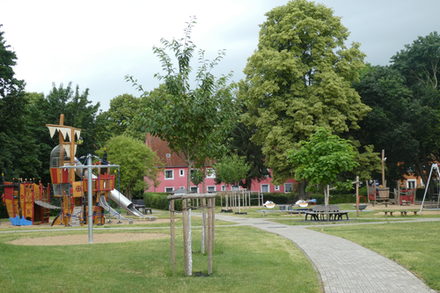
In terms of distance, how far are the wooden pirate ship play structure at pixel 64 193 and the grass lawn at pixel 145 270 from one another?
51.2 feet

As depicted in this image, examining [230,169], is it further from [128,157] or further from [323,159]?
[323,159]

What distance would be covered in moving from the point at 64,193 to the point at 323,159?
14.4 metres

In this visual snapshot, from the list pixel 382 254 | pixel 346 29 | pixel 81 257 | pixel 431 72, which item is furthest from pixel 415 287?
pixel 431 72

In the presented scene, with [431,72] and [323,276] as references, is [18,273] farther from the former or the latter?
[431,72]

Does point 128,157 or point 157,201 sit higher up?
point 128,157

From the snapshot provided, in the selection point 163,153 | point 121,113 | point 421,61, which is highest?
point 421,61

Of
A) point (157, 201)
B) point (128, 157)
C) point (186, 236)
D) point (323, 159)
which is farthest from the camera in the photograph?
point (157, 201)

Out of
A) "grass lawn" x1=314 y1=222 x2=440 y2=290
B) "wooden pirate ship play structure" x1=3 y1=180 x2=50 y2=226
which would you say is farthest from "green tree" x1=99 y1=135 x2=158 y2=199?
"grass lawn" x1=314 y1=222 x2=440 y2=290

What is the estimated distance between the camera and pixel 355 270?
12.1 metres

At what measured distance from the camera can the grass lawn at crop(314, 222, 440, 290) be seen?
1196cm

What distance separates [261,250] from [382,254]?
10.8 feet

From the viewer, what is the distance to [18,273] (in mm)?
10617

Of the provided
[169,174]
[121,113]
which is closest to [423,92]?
[169,174]

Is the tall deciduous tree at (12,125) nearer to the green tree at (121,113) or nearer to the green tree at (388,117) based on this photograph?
the green tree at (121,113)
